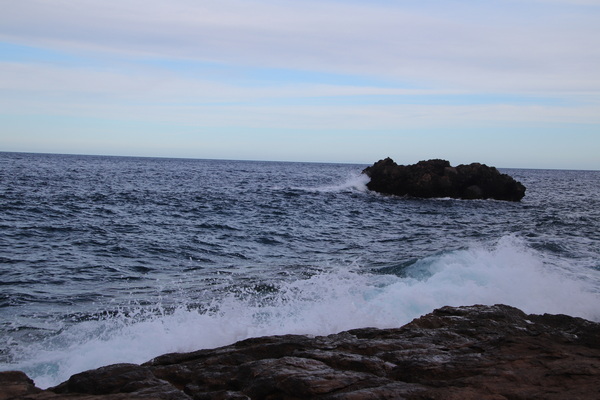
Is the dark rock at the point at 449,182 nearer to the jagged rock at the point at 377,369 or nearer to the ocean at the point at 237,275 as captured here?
the ocean at the point at 237,275

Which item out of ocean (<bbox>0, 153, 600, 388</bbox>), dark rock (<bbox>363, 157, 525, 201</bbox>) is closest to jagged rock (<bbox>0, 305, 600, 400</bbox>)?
ocean (<bbox>0, 153, 600, 388</bbox>)

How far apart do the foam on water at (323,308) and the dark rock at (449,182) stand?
86.5ft

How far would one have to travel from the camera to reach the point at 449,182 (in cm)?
4025

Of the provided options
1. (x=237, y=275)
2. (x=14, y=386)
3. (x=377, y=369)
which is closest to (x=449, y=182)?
(x=237, y=275)

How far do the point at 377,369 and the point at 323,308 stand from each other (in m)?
4.41

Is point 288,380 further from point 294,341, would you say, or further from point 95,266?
point 95,266

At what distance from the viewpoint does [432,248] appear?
17484mm

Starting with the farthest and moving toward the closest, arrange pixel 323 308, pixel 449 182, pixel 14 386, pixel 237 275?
1. pixel 449 182
2. pixel 237 275
3. pixel 323 308
4. pixel 14 386

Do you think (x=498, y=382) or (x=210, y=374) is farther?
(x=210, y=374)

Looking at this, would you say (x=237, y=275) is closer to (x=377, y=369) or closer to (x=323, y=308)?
(x=323, y=308)

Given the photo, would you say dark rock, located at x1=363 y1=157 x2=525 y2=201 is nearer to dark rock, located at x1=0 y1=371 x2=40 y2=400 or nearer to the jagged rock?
the jagged rock

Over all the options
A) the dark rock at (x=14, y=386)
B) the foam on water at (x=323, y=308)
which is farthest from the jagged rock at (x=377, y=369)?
the foam on water at (x=323, y=308)

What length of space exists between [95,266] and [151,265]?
1.49 meters

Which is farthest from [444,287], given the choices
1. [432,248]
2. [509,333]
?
[432,248]
